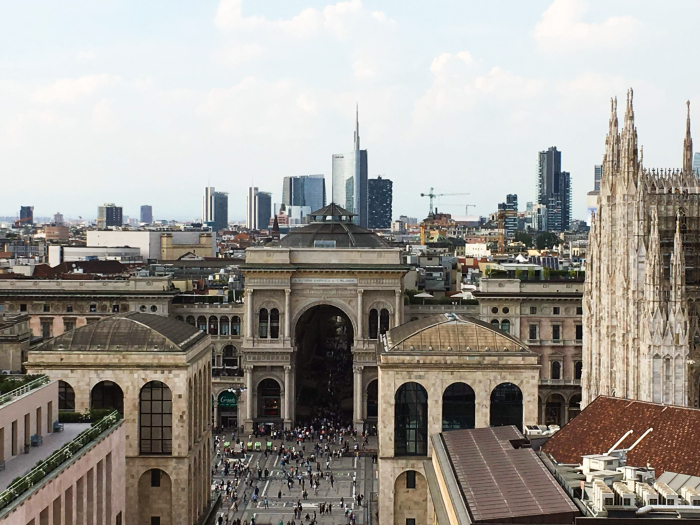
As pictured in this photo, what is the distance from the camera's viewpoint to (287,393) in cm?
12375

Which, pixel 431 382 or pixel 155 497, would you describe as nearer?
pixel 155 497

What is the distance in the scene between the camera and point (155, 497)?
7444cm

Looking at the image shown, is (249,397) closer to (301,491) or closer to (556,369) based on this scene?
(301,491)

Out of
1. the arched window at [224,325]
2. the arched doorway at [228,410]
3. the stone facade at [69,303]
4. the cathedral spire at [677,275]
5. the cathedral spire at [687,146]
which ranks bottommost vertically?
the arched doorway at [228,410]

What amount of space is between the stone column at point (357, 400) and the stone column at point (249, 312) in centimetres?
1201

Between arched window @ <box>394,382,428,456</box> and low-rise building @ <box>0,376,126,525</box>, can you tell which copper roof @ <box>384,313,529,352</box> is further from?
low-rise building @ <box>0,376,126,525</box>

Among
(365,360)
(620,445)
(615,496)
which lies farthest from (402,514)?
(365,360)

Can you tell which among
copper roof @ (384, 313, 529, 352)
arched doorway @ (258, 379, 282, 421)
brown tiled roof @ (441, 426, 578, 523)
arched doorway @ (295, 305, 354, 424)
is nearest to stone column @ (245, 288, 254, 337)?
arched doorway @ (258, 379, 282, 421)

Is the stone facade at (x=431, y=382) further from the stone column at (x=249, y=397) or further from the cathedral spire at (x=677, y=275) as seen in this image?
the stone column at (x=249, y=397)

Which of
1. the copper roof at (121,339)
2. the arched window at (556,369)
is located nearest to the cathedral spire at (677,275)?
the copper roof at (121,339)

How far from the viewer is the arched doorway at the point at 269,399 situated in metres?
125

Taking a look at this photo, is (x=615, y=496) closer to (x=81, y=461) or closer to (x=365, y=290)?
(x=81, y=461)

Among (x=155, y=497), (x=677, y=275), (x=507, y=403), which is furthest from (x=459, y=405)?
(x=155, y=497)

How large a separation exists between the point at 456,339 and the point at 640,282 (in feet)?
52.8
